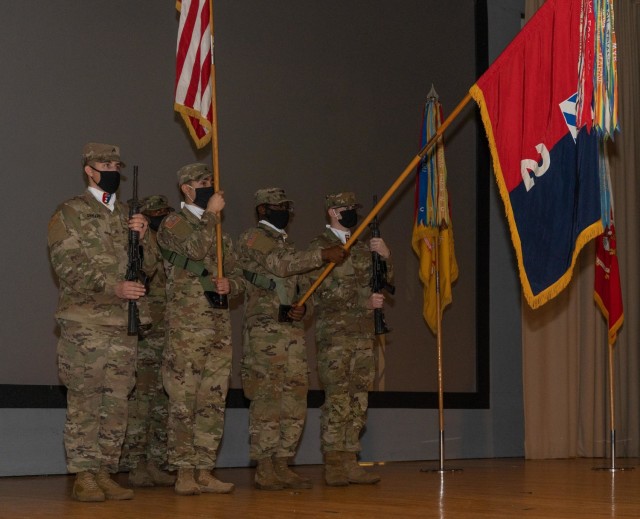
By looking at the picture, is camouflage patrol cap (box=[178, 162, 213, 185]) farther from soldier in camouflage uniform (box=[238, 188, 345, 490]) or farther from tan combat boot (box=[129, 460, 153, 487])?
tan combat boot (box=[129, 460, 153, 487])

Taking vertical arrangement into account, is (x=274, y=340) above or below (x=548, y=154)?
below

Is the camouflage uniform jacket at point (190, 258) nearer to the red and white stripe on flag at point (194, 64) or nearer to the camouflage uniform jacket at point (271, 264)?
the camouflage uniform jacket at point (271, 264)

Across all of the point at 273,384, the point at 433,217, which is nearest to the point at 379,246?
the point at 273,384

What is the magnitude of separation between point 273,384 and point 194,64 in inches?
66.5

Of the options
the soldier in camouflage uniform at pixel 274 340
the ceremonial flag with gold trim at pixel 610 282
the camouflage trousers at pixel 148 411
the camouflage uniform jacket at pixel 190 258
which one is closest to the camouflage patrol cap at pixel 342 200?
the soldier in camouflage uniform at pixel 274 340

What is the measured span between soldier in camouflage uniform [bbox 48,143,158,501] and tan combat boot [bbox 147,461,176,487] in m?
0.62

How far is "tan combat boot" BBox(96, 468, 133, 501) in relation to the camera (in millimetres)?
4566

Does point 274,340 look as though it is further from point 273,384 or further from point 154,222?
point 154,222

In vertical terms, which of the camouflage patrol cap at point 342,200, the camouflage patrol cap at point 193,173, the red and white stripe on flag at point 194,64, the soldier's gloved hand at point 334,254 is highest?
the red and white stripe on flag at point 194,64

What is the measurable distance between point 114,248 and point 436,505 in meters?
1.85

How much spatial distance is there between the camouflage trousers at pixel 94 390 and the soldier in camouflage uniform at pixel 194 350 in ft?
0.94

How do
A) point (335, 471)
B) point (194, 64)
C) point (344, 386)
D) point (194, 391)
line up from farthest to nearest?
point (344, 386) → point (335, 471) → point (194, 64) → point (194, 391)

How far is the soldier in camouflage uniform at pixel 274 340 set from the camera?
527 centimetres

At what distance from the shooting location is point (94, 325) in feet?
15.2
